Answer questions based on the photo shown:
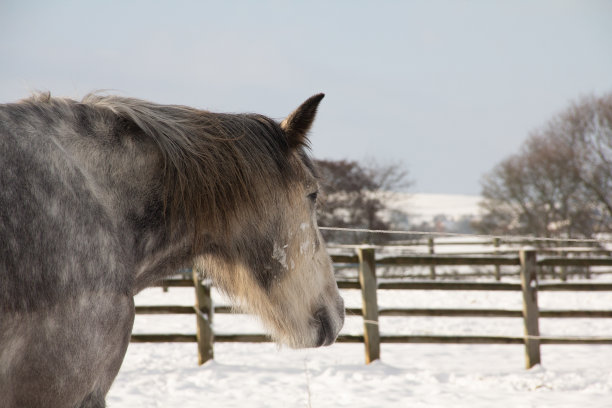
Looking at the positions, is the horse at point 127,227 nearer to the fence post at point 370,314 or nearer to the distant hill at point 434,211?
the fence post at point 370,314

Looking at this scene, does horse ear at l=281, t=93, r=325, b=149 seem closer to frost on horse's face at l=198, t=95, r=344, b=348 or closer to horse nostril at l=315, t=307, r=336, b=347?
frost on horse's face at l=198, t=95, r=344, b=348

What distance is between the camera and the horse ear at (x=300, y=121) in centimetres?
192

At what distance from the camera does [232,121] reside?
6.29 feet

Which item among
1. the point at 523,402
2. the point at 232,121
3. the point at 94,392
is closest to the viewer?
the point at 94,392

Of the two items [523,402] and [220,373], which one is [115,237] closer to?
[523,402]

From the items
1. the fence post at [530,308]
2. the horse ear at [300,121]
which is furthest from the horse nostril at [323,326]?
the fence post at [530,308]

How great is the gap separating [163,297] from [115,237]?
42.0 ft

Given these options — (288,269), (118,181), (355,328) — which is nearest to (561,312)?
(355,328)

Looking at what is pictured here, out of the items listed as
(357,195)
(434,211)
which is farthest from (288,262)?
(434,211)

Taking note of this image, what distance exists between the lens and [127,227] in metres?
1.63

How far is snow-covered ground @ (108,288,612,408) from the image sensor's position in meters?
5.15

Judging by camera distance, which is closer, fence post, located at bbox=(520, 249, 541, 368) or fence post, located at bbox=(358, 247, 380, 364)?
fence post, located at bbox=(520, 249, 541, 368)

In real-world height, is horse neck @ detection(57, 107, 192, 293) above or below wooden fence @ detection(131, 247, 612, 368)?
above

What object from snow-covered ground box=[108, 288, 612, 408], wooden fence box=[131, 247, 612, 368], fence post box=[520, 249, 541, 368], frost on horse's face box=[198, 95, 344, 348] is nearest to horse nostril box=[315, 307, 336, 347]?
frost on horse's face box=[198, 95, 344, 348]
